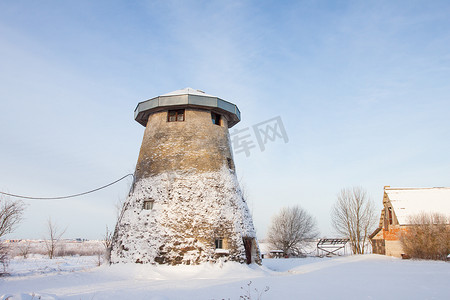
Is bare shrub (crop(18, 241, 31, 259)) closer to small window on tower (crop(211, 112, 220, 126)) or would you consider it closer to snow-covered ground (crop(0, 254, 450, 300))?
snow-covered ground (crop(0, 254, 450, 300))

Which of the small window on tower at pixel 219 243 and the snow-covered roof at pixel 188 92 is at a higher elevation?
the snow-covered roof at pixel 188 92

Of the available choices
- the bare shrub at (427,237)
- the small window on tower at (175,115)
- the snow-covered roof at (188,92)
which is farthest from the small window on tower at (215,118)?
the bare shrub at (427,237)

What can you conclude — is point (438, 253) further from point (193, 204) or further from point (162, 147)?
point (162, 147)

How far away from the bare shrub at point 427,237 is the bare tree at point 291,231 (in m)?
17.5

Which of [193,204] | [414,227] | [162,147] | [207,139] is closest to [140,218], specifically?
[193,204]

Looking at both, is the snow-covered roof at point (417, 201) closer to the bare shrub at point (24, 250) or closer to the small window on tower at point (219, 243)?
the small window on tower at point (219, 243)

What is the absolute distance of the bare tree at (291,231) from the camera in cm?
3912

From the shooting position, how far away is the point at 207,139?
14.7 meters

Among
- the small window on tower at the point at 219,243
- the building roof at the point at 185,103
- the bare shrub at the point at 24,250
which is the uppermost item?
the building roof at the point at 185,103

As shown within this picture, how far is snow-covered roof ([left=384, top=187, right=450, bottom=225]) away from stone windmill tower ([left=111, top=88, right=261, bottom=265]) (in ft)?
52.2

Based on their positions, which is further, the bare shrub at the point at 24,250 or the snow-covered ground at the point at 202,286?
the bare shrub at the point at 24,250

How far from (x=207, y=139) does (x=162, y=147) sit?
2.12m

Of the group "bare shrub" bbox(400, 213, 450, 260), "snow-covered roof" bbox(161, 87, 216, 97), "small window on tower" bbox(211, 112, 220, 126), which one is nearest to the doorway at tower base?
"small window on tower" bbox(211, 112, 220, 126)

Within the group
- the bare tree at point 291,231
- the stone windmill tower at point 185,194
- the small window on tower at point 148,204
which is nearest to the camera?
the stone windmill tower at point 185,194
